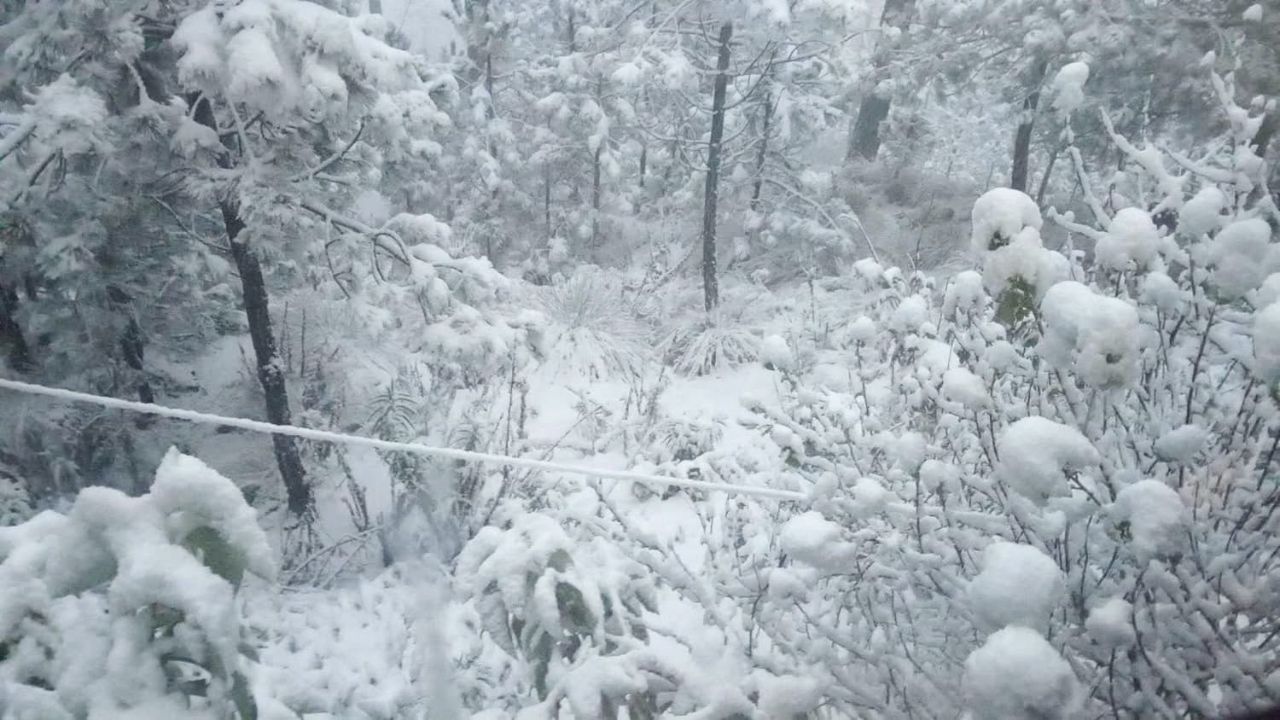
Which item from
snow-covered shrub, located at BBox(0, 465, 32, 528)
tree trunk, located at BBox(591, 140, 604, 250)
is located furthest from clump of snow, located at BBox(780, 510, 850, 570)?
tree trunk, located at BBox(591, 140, 604, 250)

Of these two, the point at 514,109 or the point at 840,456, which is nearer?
the point at 840,456

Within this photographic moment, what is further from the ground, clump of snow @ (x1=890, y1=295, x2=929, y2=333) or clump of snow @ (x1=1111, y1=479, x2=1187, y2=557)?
clump of snow @ (x1=1111, y1=479, x2=1187, y2=557)

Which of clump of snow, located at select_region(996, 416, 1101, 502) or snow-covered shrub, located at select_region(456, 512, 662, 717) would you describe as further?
snow-covered shrub, located at select_region(456, 512, 662, 717)

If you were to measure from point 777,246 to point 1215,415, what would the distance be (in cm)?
867

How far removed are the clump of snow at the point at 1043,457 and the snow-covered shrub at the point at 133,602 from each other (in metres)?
1.40

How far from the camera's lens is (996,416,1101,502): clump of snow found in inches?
52.2

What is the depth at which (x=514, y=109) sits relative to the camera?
13836mm

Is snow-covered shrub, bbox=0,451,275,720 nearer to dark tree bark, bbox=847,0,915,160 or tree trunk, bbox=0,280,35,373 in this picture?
tree trunk, bbox=0,280,35,373

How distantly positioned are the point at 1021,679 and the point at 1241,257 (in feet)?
3.98

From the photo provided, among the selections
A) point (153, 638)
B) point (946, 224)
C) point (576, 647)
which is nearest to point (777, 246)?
point (946, 224)

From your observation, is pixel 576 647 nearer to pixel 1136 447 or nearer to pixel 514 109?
pixel 1136 447

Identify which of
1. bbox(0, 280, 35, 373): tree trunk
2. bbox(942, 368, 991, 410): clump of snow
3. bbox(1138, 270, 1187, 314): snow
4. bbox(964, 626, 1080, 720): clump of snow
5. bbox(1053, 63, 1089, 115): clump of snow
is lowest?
bbox(0, 280, 35, 373): tree trunk

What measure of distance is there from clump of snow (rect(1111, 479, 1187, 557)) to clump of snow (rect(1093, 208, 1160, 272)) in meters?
0.70

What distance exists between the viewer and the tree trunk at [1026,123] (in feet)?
25.2
